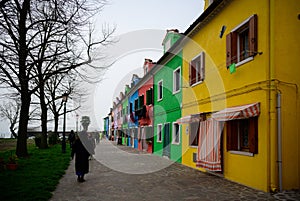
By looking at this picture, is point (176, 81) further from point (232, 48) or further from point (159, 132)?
point (232, 48)

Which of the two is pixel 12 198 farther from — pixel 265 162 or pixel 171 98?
pixel 171 98

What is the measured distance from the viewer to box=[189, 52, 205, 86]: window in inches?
484

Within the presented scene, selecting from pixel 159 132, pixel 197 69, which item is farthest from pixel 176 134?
pixel 197 69

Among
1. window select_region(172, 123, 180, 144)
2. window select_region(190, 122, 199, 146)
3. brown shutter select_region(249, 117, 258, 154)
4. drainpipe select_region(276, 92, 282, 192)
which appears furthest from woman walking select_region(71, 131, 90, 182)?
window select_region(172, 123, 180, 144)

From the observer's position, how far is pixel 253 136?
8352 mm

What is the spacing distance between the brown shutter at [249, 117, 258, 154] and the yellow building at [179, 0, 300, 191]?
1.1 inches

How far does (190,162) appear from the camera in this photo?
44.6ft

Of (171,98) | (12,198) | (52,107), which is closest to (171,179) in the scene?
(12,198)

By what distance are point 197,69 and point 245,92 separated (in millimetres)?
4681

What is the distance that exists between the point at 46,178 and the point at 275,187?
23.3 ft

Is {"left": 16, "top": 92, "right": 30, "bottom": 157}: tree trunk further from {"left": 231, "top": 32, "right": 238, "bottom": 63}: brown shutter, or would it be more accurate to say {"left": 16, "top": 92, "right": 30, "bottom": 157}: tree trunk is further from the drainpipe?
the drainpipe

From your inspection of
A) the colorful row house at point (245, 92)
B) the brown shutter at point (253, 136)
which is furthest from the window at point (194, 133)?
the brown shutter at point (253, 136)

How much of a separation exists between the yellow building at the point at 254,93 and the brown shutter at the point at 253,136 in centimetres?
3

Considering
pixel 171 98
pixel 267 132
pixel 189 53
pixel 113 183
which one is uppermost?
pixel 189 53
